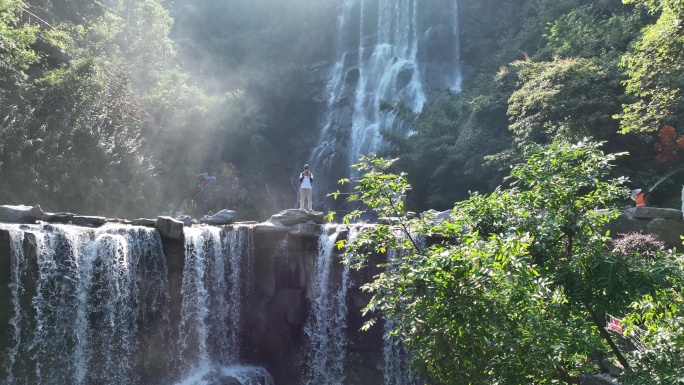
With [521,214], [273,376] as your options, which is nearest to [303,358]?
[273,376]

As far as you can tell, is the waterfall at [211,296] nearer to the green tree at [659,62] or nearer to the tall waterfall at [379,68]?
the green tree at [659,62]

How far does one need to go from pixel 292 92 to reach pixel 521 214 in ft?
89.3

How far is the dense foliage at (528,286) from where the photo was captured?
3.67 metres

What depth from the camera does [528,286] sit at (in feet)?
11.8

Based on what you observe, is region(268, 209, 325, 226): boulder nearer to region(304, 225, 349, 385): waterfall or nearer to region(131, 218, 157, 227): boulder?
region(304, 225, 349, 385): waterfall

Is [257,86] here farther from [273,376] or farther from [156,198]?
[273,376]

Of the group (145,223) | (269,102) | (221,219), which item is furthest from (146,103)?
(145,223)

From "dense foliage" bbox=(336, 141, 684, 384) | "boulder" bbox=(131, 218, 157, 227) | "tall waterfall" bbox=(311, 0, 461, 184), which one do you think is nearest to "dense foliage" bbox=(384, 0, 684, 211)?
"tall waterfall" bbox=(311, 0, 461, 184)

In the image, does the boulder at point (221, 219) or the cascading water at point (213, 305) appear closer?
the cascading water at point (213, 305)

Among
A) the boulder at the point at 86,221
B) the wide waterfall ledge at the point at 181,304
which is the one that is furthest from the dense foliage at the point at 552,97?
the boulder at the point at 86,221

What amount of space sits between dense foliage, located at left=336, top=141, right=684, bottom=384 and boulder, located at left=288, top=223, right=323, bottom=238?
9450 millimetres

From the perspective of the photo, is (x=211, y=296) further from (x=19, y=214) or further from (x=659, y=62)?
(x=659, y=62)

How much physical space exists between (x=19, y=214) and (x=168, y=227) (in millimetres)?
2884

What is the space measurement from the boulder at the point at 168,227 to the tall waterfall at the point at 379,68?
48.3 feet
